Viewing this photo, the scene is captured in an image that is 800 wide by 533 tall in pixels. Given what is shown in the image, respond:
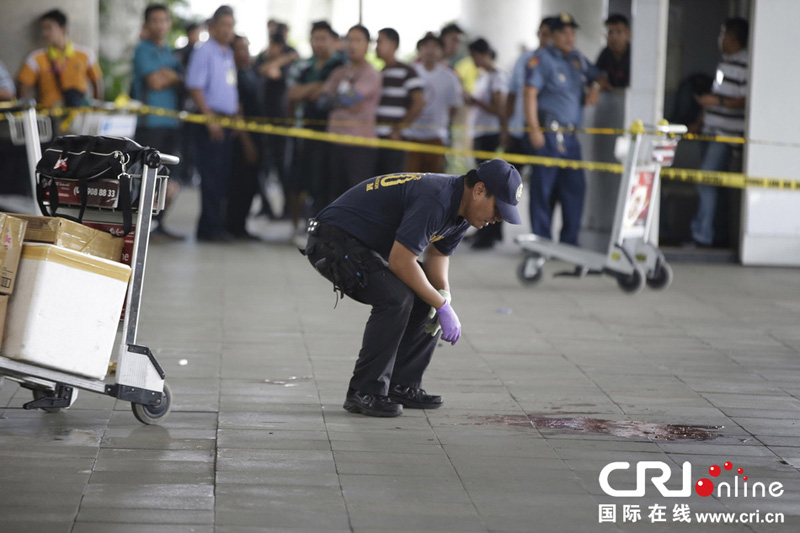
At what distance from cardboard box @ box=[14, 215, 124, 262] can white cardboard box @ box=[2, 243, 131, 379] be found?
0.06 m

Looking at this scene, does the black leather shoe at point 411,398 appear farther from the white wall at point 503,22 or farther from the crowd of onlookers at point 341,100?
the white wall at point 503,22

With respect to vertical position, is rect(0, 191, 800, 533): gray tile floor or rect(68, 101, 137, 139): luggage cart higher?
rect(68, 101, 137, 139): luggage cart

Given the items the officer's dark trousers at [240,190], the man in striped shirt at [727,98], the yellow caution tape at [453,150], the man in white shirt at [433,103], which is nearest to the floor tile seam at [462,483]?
the yellow caution tape at [453,150]

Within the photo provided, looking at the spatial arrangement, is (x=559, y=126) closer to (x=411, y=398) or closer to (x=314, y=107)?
(x=314, y=107)

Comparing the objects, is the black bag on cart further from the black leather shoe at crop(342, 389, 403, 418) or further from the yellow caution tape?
the yellow caution tape

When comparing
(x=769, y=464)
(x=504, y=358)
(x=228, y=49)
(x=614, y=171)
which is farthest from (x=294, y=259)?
(x=769, y=464)

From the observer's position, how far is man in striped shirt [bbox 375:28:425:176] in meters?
11.7

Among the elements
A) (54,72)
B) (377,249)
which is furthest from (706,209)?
(377,249)

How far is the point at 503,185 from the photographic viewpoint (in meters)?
5.14

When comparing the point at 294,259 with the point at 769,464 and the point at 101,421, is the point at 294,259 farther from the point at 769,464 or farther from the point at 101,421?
the point at 769,464

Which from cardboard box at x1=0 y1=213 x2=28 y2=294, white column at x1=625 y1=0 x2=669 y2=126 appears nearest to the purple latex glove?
cardboard box at x1=0 y1=213 x2=28 y2=294

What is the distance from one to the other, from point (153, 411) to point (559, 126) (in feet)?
21.8

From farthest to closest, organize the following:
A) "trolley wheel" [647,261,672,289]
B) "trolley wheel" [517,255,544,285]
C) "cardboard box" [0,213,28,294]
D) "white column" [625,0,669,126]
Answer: "white column" [625,0,669,126]
"trolley wheel" [517,255,544,285]
"trolley wheel" [647,261,672,289]
"cardboard box" [0,213,28,294]

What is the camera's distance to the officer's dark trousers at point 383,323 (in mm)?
5441
